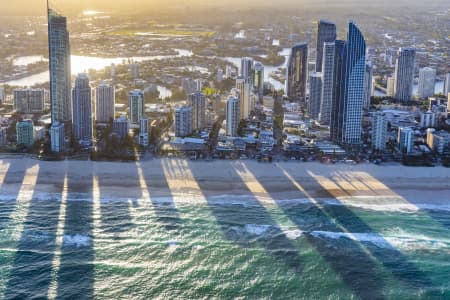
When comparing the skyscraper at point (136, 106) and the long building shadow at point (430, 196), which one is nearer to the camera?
the long building shadow at point (430, 196)

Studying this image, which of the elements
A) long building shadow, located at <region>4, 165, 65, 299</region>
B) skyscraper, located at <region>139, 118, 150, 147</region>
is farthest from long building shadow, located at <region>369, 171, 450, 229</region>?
long building shadow, located at <region>4, 165, 65, 299</region>

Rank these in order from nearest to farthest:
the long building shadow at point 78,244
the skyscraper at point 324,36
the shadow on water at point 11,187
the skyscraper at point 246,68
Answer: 1. the long building shadow at point 78,244
2. the shadow on water at point 11,187
3. the skyscraper at point 324,36
4. the skyscraper at point 246,68

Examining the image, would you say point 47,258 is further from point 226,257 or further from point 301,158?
point 301,158

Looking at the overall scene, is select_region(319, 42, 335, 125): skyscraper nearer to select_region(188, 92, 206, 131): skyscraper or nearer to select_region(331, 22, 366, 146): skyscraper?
select_region(331, 22, 366, 146): skyscraper

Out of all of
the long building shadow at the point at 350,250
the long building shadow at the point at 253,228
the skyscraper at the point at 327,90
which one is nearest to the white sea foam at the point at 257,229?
the long building shadow at the point at 253,228

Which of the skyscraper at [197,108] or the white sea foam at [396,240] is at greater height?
the skyscraper at [197,108]

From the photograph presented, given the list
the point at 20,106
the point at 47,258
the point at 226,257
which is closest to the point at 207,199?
the point at 226,257

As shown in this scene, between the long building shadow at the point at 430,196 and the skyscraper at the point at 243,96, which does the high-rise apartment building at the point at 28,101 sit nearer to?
the skyscraper at the point at 243,96
